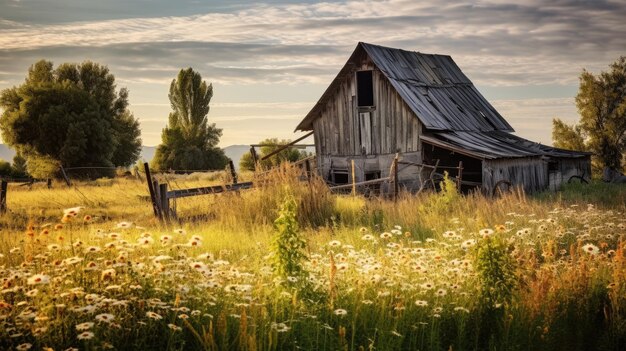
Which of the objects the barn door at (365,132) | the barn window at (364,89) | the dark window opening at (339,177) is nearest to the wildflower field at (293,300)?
the barn door at (365,132)

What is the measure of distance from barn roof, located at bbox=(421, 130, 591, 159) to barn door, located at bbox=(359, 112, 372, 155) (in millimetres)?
2472

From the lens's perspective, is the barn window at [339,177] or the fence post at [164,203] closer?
the fence post at [164,203]

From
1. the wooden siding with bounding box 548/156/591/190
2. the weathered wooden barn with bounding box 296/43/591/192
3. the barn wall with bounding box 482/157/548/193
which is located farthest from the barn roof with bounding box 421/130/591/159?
the wooden siding with bounding box 548/156/591/190

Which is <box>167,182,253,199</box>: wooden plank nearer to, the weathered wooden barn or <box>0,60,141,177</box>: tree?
the weathered wooden barn

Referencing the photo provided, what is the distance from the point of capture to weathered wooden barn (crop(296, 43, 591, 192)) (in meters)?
26.6

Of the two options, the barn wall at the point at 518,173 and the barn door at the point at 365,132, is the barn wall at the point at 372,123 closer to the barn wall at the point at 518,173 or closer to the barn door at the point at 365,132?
the barn door at the point at 365,132

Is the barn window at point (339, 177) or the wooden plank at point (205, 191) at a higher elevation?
the wooden plank at point (205, 191)

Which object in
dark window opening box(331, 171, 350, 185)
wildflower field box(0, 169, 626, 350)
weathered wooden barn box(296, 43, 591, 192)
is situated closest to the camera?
Answer: wildflower field box(0, 169, 626, 350)

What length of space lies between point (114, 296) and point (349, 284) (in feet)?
8.64

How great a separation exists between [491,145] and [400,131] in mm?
4002

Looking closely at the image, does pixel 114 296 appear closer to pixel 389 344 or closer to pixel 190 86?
pixel 389 344

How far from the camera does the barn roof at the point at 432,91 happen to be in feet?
89.2

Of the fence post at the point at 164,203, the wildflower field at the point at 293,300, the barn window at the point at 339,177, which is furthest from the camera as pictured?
the barn window at the point at 339,177

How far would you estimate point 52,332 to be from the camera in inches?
223
